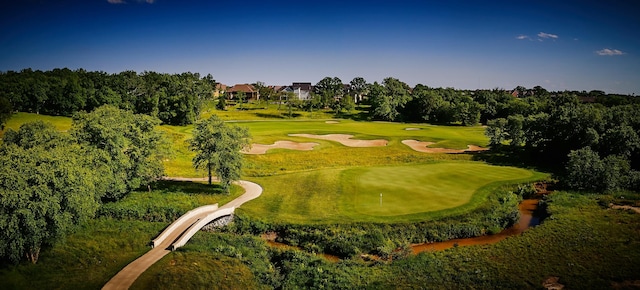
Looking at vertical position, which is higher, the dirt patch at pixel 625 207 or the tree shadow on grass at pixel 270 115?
the tree shadow on grass at pixel 270 115

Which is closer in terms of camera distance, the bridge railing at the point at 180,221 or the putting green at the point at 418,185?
the bridge railing at the point at 180,221

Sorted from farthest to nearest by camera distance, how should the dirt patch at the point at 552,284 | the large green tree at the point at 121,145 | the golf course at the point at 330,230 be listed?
1. the large green tree at the point at 121,145
2. the golf course at the point at 330,230
3. the dirt patch at the point at 552,284

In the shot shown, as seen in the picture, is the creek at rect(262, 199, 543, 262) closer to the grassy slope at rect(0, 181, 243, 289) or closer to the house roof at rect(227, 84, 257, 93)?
the grassy slope at rect(0, 181, 243, 289)

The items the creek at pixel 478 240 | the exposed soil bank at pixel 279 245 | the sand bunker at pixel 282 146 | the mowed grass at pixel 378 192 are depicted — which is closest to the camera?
the exposed soil bank at pixel 279 245

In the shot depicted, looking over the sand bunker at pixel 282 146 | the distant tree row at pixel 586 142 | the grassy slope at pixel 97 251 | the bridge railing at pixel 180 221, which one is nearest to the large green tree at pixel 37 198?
the grassy slope at pixel 97 251

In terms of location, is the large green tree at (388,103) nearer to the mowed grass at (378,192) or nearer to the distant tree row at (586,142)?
the distant tree row at (586,142)

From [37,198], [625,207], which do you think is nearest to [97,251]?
[37,198]
